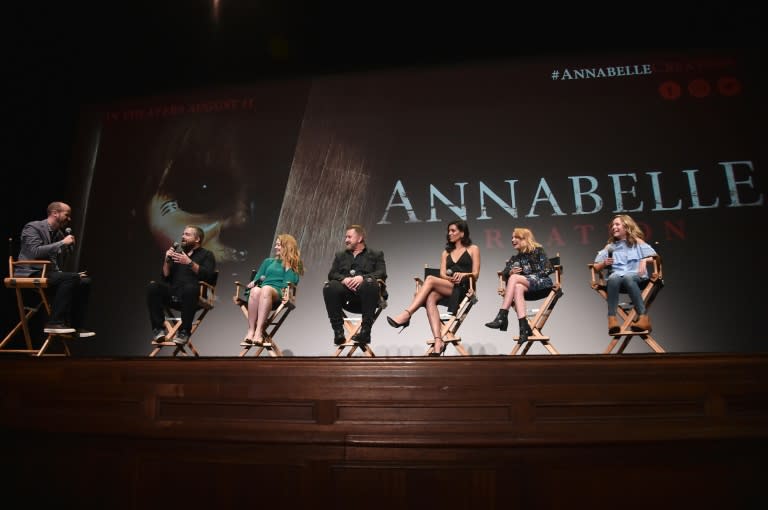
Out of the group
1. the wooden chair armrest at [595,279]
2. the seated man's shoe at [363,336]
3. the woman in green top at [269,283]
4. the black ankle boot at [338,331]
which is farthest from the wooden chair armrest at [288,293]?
the wooden chair armrest at [595,279]

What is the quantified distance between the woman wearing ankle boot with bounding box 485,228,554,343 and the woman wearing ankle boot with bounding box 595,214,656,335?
36 cm

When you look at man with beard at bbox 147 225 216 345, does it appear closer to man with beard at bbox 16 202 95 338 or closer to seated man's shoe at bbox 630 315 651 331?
man with beard at bbox 16 202 95 338

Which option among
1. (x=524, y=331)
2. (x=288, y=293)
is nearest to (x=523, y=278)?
(x=524, y=331)

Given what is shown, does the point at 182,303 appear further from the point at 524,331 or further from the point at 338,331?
the point at 524,331

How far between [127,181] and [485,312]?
3451 millimetres

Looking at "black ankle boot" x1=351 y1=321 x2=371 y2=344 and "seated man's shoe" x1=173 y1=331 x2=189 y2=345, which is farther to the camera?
"seated man's shoe" x1=173 y1=331 x2=189 y2=345

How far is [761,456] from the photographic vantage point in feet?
5.49

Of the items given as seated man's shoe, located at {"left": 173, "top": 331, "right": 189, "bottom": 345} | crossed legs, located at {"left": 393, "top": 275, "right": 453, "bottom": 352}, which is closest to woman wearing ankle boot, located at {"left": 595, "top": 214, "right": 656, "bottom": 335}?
crossed legs, located at {"left": 393, "top": 275, "right": 453, "bottom": 352}

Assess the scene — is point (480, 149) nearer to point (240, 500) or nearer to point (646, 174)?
point (646, 174)

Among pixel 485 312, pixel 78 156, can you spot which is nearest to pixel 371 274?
pixel 485 312

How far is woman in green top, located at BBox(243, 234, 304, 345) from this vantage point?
3.96 m

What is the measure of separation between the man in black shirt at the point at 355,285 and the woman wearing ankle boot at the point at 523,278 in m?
0.79

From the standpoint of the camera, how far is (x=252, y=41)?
488cm

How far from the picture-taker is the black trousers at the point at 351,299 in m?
3.81
